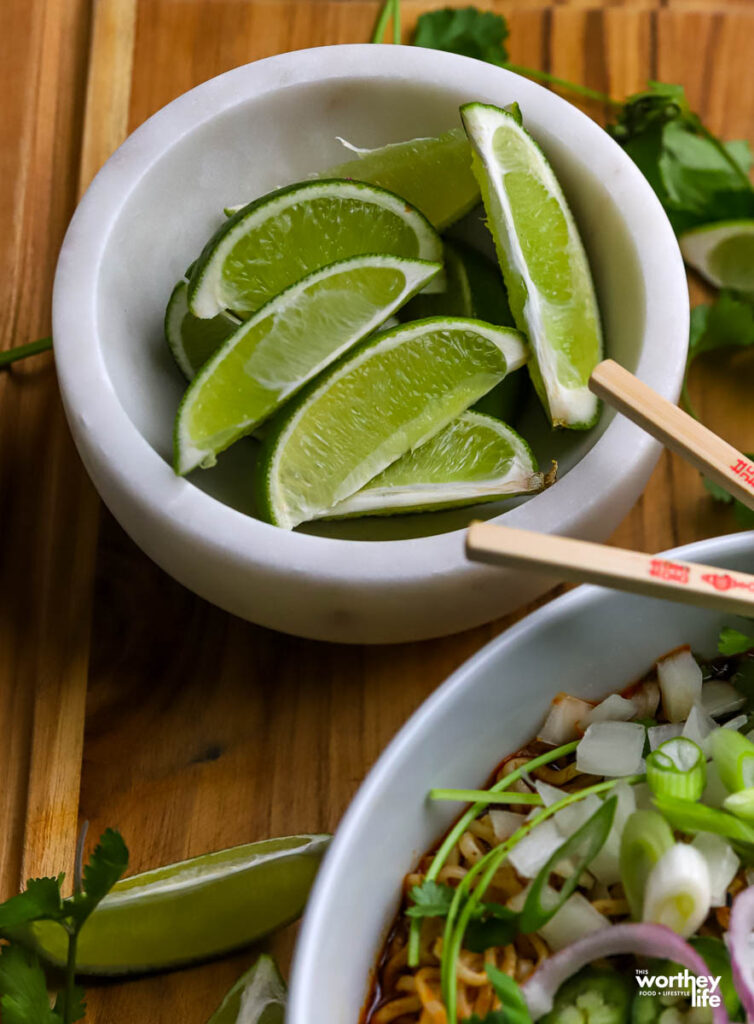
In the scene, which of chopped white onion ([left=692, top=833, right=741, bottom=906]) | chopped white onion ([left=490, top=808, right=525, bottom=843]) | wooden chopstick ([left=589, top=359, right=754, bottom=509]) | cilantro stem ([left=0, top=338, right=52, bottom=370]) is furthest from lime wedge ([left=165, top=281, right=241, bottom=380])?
chopped white onion ([left=692, top=833, right=741, bottom=906])

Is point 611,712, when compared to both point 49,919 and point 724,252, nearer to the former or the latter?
point 49,919

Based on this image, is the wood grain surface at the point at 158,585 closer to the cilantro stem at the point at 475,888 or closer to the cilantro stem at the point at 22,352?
the cilantro stem at the point at 22,352

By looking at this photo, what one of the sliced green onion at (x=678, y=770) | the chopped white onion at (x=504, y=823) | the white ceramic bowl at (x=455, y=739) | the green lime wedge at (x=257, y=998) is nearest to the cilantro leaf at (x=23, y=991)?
the green lime wedge at (x=257, y=998)

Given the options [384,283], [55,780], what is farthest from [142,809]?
[384,283]

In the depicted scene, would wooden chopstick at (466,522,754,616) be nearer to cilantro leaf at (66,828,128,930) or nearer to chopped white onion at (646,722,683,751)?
chopped white onion at (646,722,683,751)

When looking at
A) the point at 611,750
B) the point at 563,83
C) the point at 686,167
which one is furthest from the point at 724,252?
the point at 611,750
